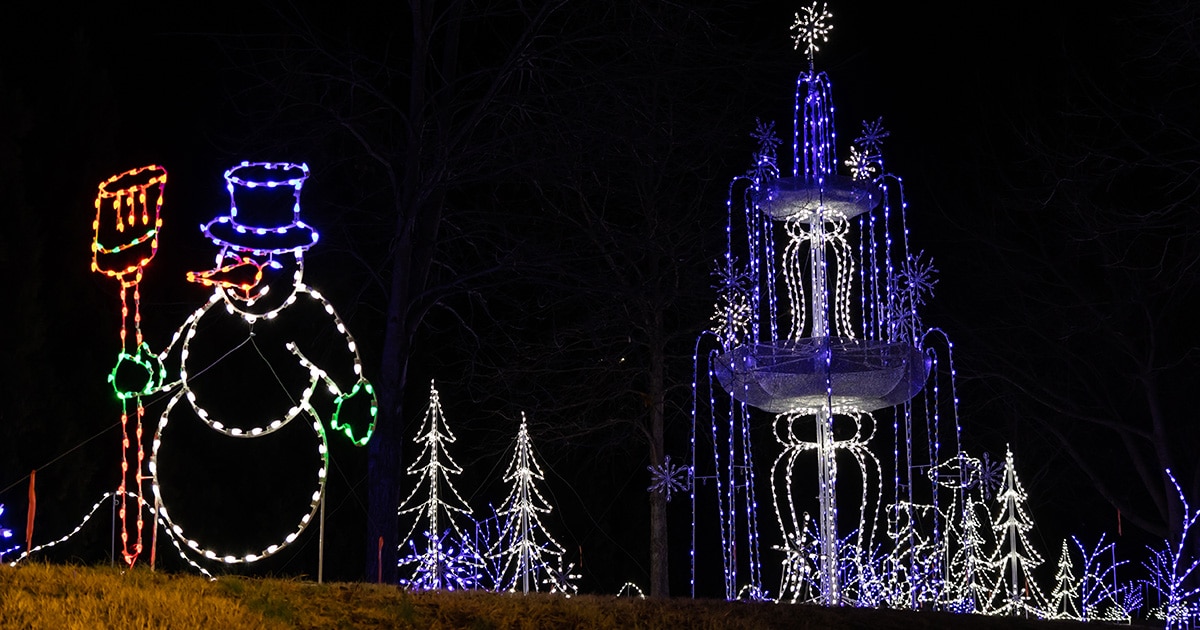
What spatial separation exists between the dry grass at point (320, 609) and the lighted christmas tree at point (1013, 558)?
263 inches

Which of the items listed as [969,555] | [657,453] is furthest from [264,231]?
[969,555]

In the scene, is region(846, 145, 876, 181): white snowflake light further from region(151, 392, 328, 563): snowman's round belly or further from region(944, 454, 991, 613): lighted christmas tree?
region(151, 392, 328, 563): snowman's round belly

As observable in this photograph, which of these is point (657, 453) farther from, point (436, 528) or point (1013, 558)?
point (1013, 558)

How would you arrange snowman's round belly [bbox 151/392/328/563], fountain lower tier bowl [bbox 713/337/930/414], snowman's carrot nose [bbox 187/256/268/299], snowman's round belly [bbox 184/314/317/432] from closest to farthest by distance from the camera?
snowman's carrot nose [bbox 187/256/268/299], fountain lower tier bowl [bbox 713/337/930/414], snowman's round belly [bbox 151/392/328/563], snowman's round belly [bbox 184/314/317/432]

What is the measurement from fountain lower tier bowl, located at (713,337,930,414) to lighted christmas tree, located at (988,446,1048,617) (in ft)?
14.7

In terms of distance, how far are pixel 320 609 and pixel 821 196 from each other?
6.63 m

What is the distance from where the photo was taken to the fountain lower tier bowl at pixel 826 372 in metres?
12.0

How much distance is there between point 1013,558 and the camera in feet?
54.2

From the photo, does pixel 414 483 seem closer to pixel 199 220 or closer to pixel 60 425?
pixel 199 220

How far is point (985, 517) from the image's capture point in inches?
1108

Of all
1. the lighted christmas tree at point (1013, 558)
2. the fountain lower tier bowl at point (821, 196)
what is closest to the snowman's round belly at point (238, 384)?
the fountain lower tier bowl at point (821, 196)

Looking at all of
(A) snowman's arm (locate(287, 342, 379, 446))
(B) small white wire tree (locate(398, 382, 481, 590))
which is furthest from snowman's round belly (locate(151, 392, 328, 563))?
(A) snowman's arm (locate(287, 342, 379, 446))

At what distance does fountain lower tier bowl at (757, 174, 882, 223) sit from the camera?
12656mm

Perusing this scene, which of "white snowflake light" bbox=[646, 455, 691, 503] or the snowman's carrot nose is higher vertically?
the snowman's carrot nose
